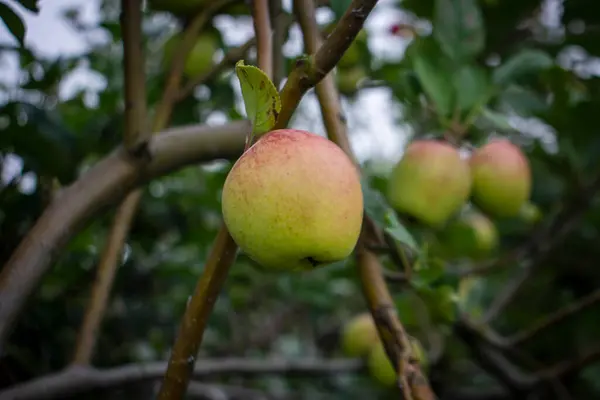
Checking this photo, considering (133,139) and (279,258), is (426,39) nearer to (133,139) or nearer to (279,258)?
(133,139)

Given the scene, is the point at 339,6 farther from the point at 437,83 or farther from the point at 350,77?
the point at 350,77

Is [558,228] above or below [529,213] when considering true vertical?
above

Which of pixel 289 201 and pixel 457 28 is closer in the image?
pixel 289 201

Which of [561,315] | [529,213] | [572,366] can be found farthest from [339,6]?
[529,213]

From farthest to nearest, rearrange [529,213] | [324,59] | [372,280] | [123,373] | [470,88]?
1. [529,213]
2. [470,88]
3. [123,373]
4. [372,280]
5. [324,59]

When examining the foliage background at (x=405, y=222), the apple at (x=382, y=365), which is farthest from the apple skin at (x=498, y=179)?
the apple at (x=382, y=365)

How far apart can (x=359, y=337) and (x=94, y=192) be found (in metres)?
0.83

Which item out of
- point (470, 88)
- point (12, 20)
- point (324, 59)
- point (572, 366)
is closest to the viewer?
point (324, 59)

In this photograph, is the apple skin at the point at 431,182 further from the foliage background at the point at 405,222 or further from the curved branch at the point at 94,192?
the curved branch at the point at 94,192

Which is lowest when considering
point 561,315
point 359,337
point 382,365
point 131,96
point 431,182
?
point 359,337

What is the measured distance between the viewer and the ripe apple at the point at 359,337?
134 centimetres

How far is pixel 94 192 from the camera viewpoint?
2.12 feet

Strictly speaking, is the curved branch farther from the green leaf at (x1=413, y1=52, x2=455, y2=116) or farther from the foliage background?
the green leaf at (x1=413, y1=52, x2=455, y2=116)

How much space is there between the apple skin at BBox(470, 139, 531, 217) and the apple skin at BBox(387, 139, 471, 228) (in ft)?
0.19
